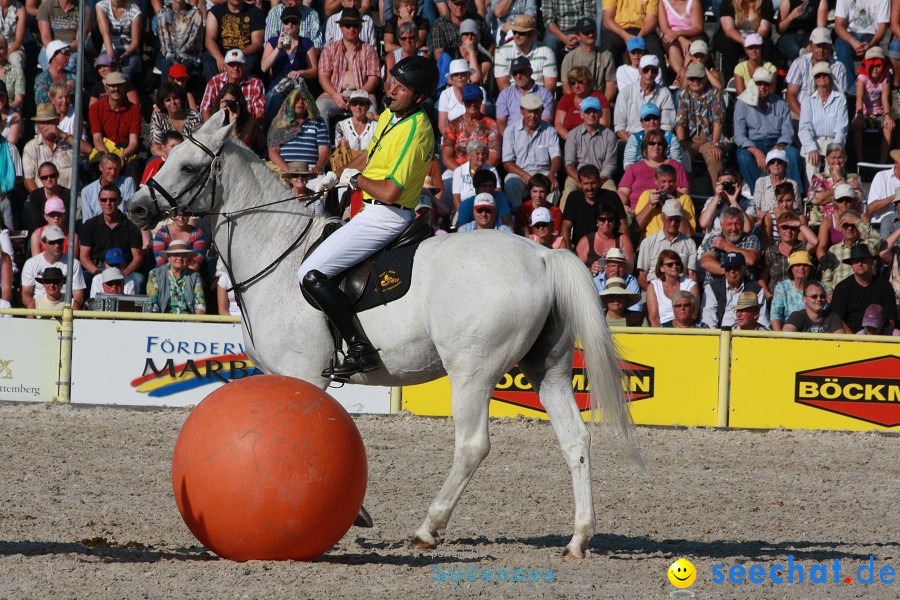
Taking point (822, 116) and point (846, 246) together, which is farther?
point (822, 116)

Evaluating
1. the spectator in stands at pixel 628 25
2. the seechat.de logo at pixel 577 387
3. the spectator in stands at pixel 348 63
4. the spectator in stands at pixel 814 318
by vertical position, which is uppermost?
the spectator in stands at pixel 628 25

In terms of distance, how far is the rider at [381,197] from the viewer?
25.3ft

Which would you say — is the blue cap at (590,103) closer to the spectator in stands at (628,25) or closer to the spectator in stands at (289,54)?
the spectator in stands at (628,25)

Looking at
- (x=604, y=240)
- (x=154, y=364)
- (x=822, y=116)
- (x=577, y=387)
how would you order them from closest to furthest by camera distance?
(x=577, y=387) → (x=154, y=364) → (x=604, y=240) → (x=822, y=116)

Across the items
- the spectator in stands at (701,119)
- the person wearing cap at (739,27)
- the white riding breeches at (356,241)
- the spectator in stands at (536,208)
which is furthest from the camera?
the person wearing cap at (739,27)

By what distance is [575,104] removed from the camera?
55.3 ft

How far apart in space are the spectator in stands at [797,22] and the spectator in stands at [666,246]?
472 cm

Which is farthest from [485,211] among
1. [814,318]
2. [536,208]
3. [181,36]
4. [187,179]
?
[187,179]

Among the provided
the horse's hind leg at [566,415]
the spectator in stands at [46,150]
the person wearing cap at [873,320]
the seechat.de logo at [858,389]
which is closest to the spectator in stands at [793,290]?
the person wearing cap at [873,320]

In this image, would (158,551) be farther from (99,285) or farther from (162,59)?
(162,59)

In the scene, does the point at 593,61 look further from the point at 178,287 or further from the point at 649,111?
the point at 178,287

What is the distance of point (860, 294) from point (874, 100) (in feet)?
14.1

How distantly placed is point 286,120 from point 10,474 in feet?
23.7

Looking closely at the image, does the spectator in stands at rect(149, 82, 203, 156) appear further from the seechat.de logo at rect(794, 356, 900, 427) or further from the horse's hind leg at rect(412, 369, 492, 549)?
the horse's hind leg at rect(412, 369, 492, 549)
